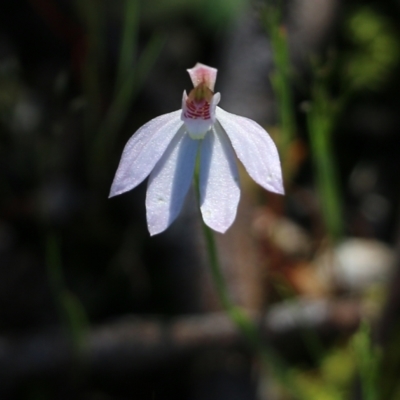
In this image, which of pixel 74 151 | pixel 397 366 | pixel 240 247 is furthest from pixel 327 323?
pixel 74 151

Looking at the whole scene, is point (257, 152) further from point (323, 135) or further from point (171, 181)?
point (323, 135)

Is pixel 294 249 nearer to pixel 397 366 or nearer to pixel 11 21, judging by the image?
pixel 397 366

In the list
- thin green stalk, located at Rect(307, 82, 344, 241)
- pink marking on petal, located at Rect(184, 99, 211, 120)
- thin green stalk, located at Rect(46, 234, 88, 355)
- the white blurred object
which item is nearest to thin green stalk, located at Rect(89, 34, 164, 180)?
thin green stalk, located at Rect(46, 234, 88, 355)

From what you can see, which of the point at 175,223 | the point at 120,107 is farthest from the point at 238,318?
the point at 120,107

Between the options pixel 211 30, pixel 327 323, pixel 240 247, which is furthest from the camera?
pixel 211 30

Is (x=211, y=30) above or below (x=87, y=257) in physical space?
above

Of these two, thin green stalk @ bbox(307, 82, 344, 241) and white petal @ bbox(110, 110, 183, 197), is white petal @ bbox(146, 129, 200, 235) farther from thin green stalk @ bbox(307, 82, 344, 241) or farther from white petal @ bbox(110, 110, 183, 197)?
thin green stalk @ bbox(307, 82, 344, 241)

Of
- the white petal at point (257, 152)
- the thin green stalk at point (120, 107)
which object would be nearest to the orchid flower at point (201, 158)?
the white petal at point (257, 152)
